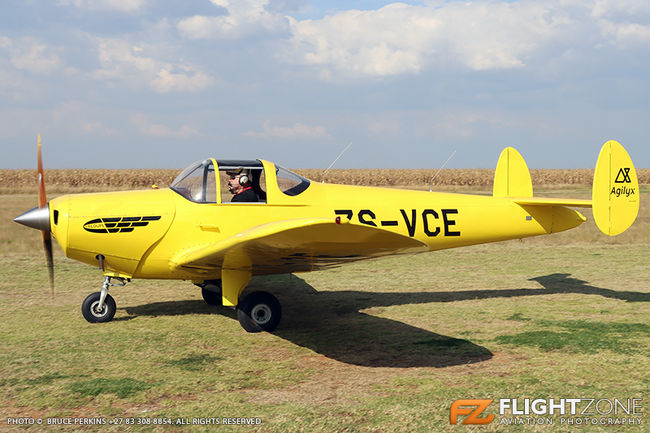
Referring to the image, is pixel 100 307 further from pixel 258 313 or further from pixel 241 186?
pixel 241 186

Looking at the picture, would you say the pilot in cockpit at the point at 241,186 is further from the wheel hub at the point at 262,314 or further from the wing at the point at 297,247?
the wheel hub at the point at 262,314

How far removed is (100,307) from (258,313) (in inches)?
89.8

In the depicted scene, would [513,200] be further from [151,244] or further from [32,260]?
[32,260]

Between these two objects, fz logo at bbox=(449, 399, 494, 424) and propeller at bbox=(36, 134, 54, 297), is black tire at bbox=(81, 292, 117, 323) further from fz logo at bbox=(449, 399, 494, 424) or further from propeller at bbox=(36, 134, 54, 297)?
fz logo at bbox=(449, 399, 494, 424)

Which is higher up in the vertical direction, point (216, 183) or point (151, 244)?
point (216, 183)

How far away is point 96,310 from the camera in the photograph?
753cm

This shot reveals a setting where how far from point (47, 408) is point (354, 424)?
2.64 metres

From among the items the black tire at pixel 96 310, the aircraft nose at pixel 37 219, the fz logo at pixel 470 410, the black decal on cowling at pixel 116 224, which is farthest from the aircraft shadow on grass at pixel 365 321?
the aircraft nose at pixel 37 219

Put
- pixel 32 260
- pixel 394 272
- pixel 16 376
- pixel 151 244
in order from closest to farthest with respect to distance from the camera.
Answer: pixel 16 376, pixel 151 244, pixel 394 272, pixel 32 260

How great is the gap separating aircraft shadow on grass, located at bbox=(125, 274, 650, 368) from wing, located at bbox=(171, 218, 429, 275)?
0.93 m

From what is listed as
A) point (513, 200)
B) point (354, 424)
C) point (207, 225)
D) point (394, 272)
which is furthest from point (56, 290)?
point (513, 200)

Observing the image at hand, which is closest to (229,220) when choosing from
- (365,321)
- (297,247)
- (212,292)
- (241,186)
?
(241,186)

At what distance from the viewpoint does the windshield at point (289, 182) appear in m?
7.53

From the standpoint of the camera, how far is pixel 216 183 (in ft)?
23.8
